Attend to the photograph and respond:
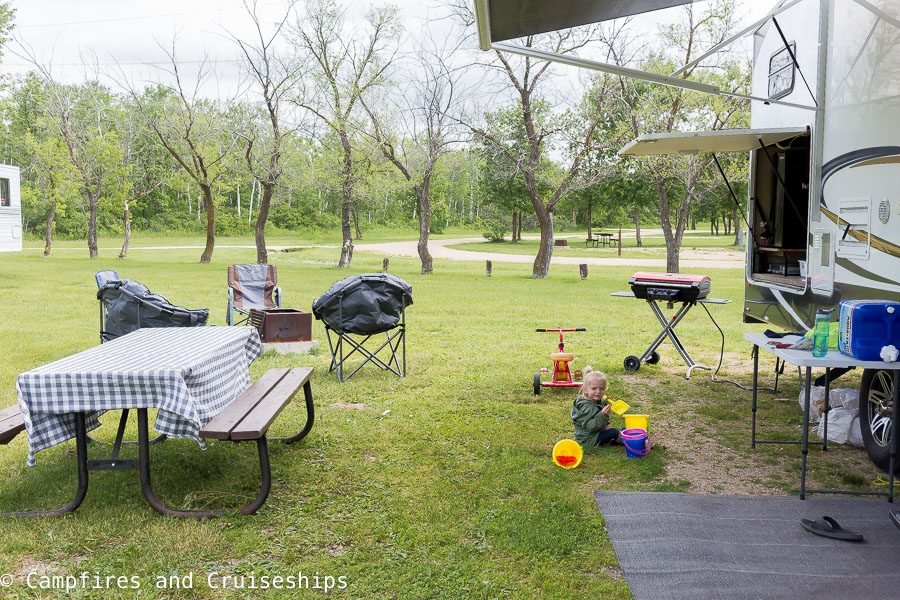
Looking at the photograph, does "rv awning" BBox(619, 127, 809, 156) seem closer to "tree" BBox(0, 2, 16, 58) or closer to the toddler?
the toddler

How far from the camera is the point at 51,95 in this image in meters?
27.1

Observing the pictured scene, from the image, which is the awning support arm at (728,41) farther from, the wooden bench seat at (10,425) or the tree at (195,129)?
the tree at (195,129)

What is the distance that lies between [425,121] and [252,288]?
12.5 metres

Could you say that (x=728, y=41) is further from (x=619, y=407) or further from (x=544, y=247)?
(x=544, y=247)

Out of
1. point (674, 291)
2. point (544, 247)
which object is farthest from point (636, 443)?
point (544, 247)

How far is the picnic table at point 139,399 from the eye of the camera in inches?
131

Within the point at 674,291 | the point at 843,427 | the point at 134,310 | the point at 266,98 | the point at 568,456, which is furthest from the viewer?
the point at 266,98

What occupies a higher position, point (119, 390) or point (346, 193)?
point (346, 193)

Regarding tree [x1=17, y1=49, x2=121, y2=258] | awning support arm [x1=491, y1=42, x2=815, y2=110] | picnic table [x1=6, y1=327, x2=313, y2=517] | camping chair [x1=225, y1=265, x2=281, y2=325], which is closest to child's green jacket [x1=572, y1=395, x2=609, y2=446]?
picnic table [x1=6, y1=327, x2=313, y2=517]

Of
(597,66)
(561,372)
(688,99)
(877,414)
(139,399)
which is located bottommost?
(561,372)

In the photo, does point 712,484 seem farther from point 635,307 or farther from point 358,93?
point 358,93

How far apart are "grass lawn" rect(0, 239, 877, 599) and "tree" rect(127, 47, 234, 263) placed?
658 inches

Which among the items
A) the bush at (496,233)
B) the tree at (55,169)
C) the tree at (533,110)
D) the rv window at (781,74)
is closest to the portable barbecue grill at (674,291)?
the rv window at (781,74)

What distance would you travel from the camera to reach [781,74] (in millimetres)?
5684
